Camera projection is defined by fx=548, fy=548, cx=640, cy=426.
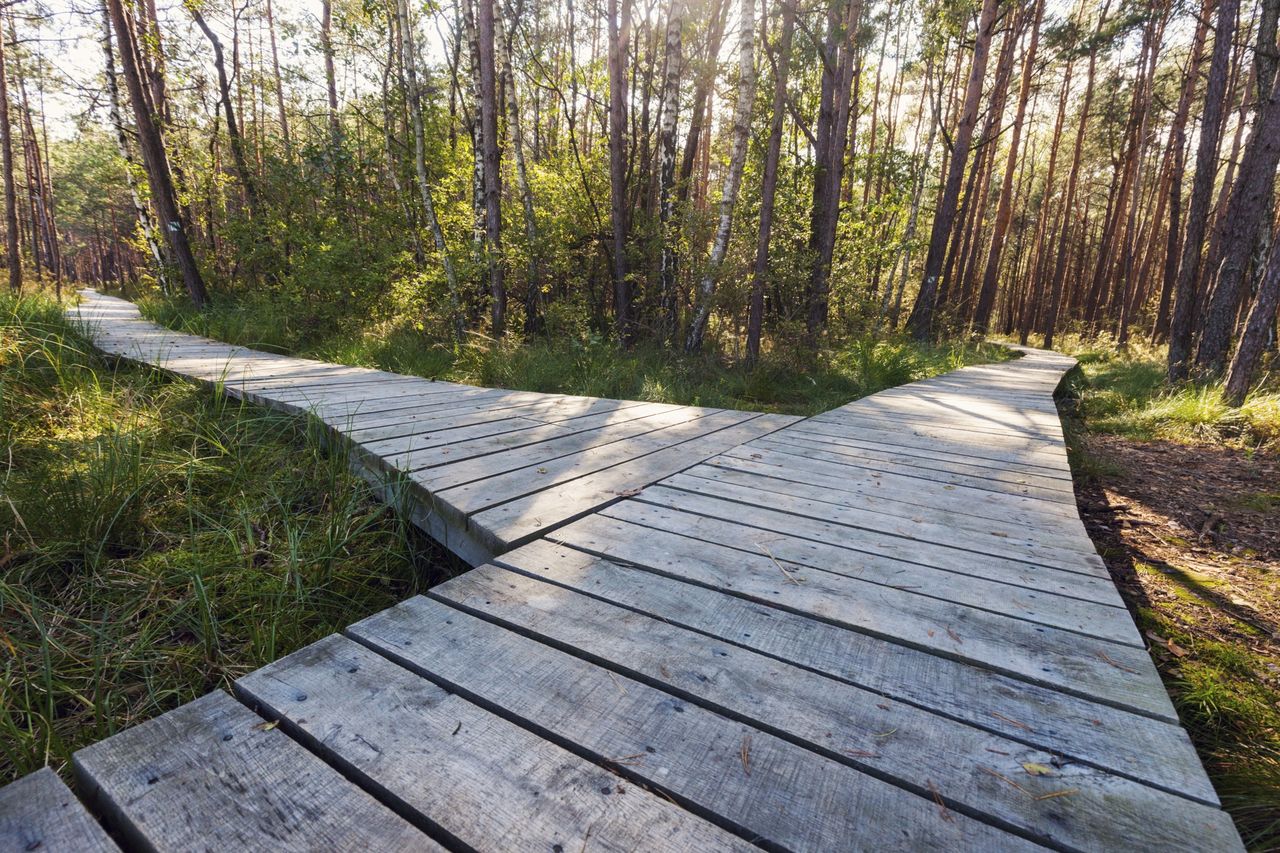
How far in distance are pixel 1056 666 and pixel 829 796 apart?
27.8 inches

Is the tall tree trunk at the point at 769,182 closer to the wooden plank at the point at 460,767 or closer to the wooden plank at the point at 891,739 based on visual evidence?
the wooden plank at the point at 891,739

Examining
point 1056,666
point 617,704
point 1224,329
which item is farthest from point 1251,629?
point 1224,329

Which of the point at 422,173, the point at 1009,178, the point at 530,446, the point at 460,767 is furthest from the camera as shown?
the point at 1009,178

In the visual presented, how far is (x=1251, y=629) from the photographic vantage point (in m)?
2.02

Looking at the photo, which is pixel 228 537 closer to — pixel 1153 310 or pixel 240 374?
pixel 240 374

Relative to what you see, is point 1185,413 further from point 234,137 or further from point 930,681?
point 234,137

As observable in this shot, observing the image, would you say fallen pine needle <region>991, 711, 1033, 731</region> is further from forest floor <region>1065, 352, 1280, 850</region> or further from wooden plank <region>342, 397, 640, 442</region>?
wooden plank <region>342, 397, 640, 442</region>

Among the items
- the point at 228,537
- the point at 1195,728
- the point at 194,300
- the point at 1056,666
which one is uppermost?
the point at 194,300

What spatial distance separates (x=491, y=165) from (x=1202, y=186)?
11.3 metres

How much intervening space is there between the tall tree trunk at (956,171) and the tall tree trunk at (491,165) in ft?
31.1

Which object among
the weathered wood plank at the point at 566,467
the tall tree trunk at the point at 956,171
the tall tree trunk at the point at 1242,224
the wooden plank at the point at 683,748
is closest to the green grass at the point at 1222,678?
the wooden plank at the point at 683,748

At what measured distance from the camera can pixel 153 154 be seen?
901cm

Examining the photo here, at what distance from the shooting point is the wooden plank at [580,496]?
5.94 ft

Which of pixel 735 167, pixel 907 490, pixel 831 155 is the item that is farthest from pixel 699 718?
pixel 831 155
